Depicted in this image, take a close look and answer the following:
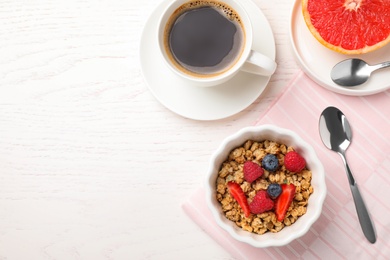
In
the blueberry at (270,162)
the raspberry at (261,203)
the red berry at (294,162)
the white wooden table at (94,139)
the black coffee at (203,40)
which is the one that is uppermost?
the black coffee at (203,40)

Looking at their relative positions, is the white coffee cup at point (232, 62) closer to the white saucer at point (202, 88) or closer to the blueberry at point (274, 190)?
the white saucer at point (202, 88)

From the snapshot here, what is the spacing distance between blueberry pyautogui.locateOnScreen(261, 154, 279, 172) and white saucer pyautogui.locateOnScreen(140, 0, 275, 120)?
0.45ft

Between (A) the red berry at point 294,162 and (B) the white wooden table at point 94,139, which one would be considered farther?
(B) the white wooden table at point 94,139

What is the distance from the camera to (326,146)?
1.22m

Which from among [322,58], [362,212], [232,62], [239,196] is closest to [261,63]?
[232,62]

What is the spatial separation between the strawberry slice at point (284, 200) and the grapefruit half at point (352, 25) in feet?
1.08

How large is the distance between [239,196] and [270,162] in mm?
98

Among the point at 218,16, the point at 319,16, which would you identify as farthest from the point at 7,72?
the point at 319,16

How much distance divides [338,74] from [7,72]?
789mm

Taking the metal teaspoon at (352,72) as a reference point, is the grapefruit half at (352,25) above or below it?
above

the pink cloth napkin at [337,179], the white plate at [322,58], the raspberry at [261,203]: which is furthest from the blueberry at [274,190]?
the white plate at [322,58]

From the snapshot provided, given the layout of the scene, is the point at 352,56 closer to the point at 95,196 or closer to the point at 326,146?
the point at 326,146

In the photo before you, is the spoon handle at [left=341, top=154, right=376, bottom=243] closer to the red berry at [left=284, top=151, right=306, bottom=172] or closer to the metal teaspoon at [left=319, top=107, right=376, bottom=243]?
the metal teaspoon at [left=319, top=107, right=376, bottom=243]

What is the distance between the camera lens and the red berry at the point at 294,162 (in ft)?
3.69
